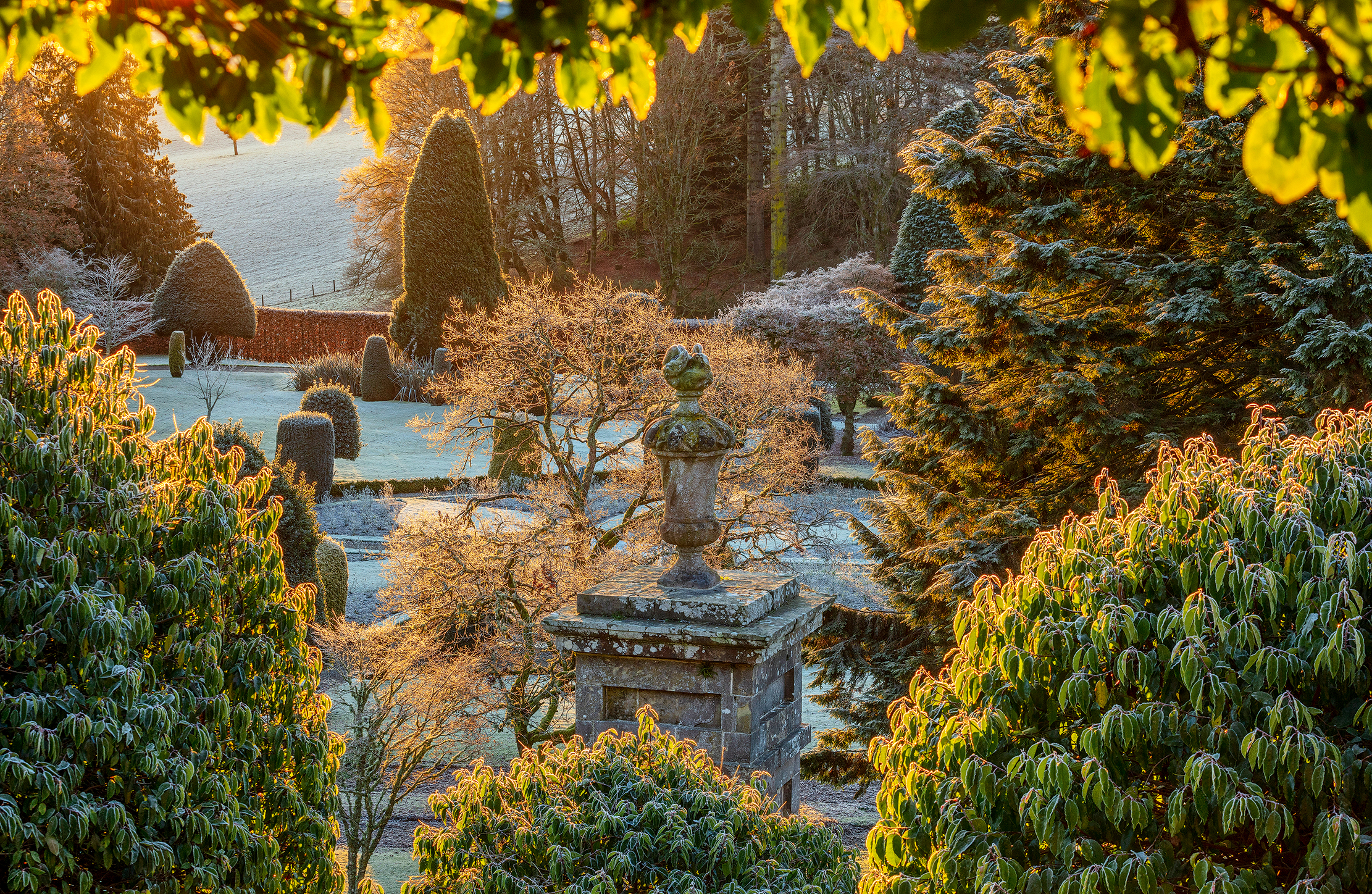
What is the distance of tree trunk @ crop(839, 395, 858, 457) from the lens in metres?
22.4

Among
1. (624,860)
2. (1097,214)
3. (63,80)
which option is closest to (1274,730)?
(624,860)

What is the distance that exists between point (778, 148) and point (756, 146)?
12.2 ft

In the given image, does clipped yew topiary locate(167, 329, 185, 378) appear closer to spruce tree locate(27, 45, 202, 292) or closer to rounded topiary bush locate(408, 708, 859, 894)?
spruce tree locate(27, 45, 202, 292)

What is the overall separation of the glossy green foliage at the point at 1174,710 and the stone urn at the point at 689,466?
178 centimetres

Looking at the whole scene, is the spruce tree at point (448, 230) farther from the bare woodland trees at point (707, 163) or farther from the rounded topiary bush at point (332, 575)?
the rounded topiary bush at point (332, 575)

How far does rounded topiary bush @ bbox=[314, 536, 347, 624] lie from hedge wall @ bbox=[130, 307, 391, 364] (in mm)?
20743

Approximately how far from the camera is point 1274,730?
3.00 metres

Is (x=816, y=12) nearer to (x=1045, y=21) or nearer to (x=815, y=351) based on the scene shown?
(x=1045, y=21)

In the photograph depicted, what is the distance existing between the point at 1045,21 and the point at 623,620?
20.9ft

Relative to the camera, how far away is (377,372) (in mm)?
26578

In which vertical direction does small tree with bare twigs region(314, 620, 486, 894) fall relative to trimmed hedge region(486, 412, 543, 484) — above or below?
below

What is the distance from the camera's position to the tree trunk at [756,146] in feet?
106

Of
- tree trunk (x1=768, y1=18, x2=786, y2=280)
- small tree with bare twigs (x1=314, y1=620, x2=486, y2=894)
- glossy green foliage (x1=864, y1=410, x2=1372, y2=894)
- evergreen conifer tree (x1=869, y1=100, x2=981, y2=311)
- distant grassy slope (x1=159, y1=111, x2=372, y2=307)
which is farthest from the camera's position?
distant grassy slope (x1=159, y1=111, x2=372, y2=307)

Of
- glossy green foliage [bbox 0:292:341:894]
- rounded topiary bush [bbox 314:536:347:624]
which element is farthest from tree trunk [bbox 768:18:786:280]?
glossy green foliage [bbox 0:292:341:894]
